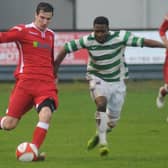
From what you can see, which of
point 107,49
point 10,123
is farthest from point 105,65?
point 10,123

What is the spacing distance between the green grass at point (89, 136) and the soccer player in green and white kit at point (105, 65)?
459 millimetres

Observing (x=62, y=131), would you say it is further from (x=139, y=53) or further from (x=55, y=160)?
(x=139, y=53)

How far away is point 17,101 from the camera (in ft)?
41.4

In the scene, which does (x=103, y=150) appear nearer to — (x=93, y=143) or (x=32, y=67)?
(x=93, y=143)

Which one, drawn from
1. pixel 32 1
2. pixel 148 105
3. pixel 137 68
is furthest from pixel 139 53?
pixel 32 1

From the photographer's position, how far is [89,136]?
51.2 feet

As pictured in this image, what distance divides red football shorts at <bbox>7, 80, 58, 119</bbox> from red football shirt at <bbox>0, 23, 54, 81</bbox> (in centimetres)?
8

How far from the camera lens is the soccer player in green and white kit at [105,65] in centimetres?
1312

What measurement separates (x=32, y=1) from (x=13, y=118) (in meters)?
23.6

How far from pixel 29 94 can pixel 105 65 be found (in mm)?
1449

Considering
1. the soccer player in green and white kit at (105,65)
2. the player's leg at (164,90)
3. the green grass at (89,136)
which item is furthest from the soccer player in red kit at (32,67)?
the player's leg at (164,90)

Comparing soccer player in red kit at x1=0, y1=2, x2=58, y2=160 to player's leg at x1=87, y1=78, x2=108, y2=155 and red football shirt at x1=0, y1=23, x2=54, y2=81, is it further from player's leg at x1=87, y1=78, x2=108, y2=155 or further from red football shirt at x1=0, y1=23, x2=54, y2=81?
player's leg at x1=87, y1=78, x2=108, y2=155

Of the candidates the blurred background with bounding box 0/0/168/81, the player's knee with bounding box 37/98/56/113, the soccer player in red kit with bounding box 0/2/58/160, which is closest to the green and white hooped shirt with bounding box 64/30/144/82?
the soccer player in red kit with bounding box 0/2/58/160

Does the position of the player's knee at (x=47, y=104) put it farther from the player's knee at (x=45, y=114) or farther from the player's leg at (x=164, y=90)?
the player's leg at (x=164, y=90)
